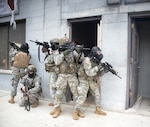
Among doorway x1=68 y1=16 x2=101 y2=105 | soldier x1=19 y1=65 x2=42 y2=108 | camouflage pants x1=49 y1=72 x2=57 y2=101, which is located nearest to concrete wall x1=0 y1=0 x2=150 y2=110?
doorway x1=68 y1=16 x2=101 y2=105

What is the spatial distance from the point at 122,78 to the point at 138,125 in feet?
3.45

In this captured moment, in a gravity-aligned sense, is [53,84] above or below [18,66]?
below

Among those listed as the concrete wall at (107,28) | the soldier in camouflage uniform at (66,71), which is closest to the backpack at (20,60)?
the concrete wall at (107,28)

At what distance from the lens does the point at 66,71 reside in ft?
12.8

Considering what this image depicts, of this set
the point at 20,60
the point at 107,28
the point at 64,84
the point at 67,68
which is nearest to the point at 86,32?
the point at 107,28

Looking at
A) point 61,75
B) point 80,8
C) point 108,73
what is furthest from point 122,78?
point 80,8

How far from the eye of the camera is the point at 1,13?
20.8ft

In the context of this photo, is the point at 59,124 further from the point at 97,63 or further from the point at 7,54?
the point at 7,54

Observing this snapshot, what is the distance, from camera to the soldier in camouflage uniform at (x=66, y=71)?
3.82 m

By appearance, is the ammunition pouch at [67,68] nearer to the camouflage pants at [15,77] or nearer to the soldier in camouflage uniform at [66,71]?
the soldier in camouflage uniform at [66,71]

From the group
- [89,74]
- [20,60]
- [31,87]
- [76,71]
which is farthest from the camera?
[20,60]

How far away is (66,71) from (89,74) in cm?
50

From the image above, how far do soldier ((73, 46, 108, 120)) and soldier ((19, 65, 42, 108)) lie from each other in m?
1.19

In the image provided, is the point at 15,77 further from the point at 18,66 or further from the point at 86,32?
the point at 86,32
